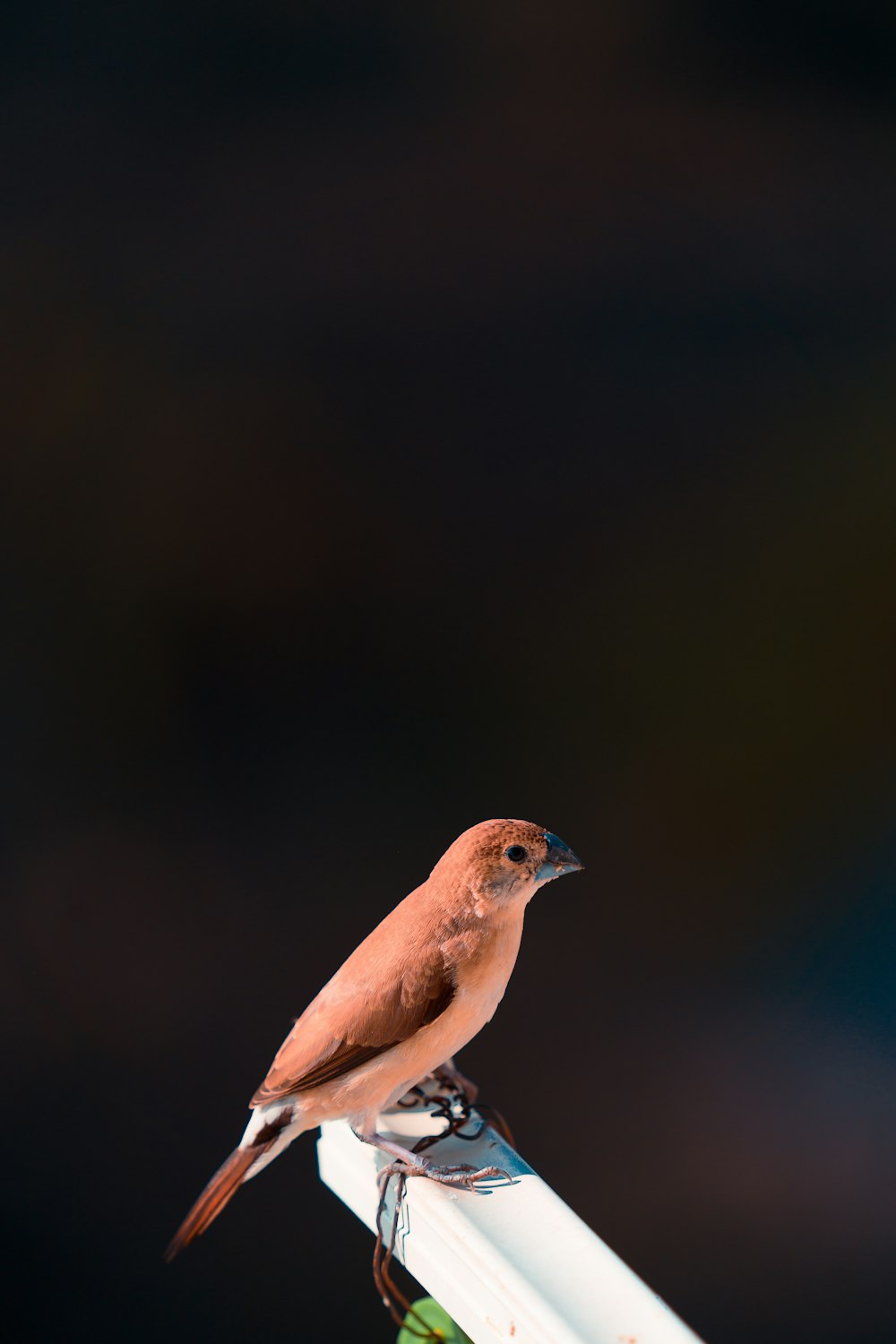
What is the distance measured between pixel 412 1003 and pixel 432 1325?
6.1 inches

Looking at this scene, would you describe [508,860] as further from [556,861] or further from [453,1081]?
[453,1081]

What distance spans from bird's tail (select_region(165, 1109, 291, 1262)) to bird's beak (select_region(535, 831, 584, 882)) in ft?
0.59

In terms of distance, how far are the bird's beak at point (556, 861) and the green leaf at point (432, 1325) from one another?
202mm

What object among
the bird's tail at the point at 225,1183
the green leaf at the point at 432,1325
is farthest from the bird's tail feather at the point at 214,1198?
the green leaf at the point at 432,1325

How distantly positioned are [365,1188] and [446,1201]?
0.08m

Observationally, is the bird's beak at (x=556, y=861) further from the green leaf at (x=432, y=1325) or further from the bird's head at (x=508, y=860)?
the green leaf at (x=432, y=1325)

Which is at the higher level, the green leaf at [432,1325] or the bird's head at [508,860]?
the bird's head at [508,860]

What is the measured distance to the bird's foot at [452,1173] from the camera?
1.61 feet

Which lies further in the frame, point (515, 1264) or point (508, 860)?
point (508, 860)

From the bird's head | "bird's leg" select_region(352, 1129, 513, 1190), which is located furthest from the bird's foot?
the bird's head

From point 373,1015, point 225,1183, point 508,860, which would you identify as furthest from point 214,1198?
point 508,860

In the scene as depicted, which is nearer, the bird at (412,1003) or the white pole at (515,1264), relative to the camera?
the white pole at (515,1264)

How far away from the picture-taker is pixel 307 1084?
0.55 meters

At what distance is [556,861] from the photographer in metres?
0.54
